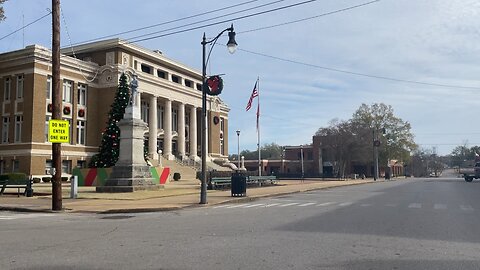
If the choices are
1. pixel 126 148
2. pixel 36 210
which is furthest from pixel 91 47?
pixel 36 210

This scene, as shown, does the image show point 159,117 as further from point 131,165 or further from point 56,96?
point 56,96

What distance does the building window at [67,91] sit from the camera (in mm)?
54484

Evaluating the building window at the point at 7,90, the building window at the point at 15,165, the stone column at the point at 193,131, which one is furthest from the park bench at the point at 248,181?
the building window at the point at 7,90

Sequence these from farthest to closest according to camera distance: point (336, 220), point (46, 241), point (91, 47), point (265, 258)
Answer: point (91, 47), point (336, 220), point (46, 241), point (265, 258)

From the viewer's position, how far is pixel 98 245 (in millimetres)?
9734

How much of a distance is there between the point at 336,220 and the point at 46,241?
27.4 ft

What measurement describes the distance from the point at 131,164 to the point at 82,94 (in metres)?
30.5

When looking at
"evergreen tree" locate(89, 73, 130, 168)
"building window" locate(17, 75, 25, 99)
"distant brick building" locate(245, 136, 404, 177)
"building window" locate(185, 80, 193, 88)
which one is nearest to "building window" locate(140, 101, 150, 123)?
"building window" locate(185, 80, 193, 88)

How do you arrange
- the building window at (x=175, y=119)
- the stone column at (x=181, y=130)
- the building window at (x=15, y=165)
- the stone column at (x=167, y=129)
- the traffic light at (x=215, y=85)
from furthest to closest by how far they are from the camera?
the building window at (x=175, y=119)
the stone column at (x=181, y=130)
the stone column at (x=167, y=129)
the building window at (x=15, y=165)
the traffic light at (x=215, y=85)

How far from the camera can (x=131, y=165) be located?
30.6 metres

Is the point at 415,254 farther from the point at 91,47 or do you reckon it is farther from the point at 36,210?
the point at 91,47

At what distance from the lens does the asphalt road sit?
789 cm

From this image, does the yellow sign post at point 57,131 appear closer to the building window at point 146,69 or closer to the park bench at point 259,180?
the park bench at point 259,180

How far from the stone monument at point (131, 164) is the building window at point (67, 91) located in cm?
2524
